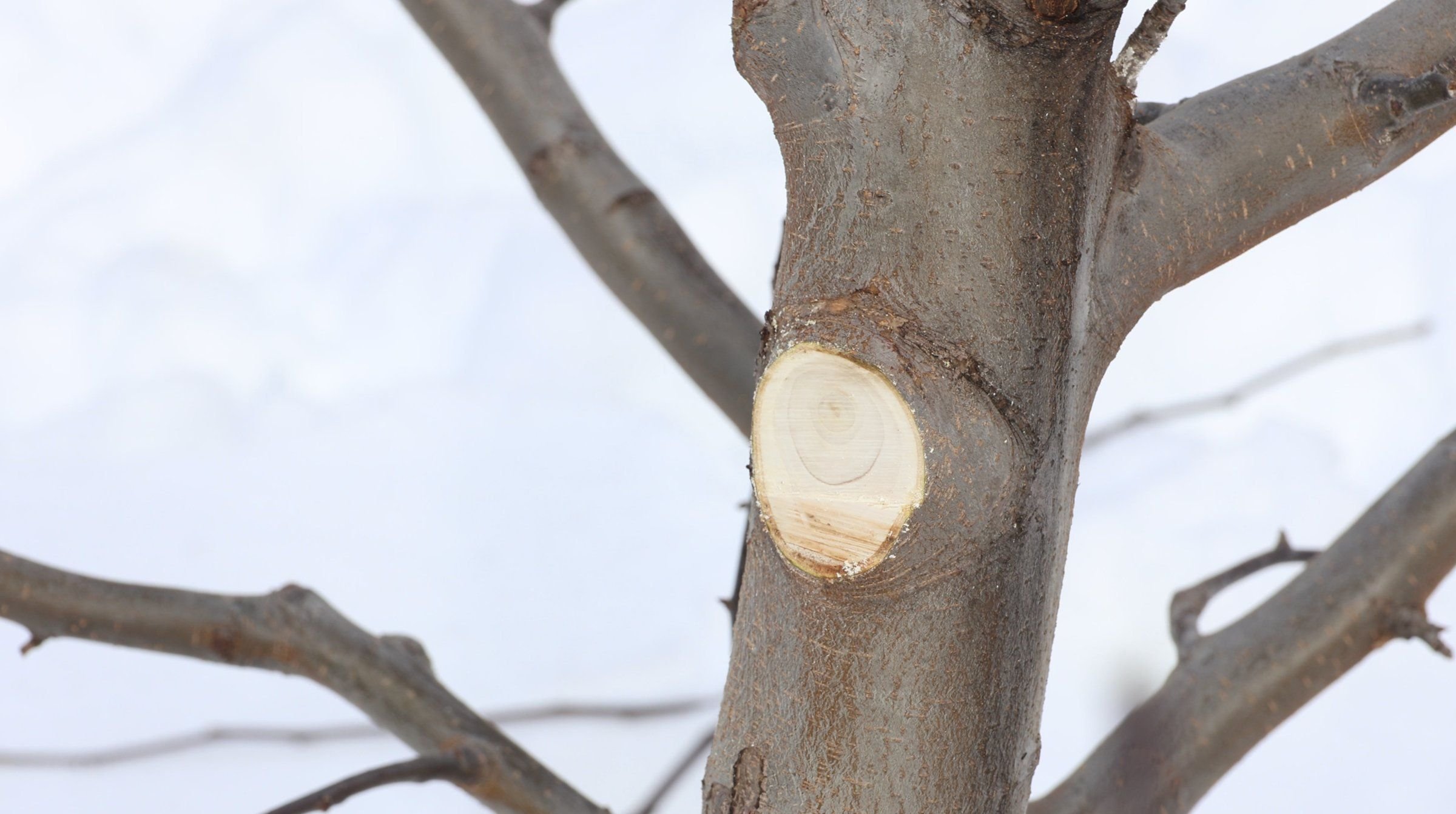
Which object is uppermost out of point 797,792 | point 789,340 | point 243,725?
point 243,725

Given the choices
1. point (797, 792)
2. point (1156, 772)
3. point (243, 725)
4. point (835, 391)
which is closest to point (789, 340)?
point (835, 391)

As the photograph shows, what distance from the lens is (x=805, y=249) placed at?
381 mm

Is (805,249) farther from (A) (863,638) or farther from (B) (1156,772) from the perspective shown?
(B) (1156,772)

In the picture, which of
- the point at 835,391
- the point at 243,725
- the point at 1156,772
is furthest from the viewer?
the point at 243,725

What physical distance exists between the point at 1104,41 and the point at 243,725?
0.98m

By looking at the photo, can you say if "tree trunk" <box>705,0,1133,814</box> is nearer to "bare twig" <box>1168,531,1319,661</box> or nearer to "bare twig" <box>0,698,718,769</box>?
"bare twig" <box>1168,531,1319,661</box>

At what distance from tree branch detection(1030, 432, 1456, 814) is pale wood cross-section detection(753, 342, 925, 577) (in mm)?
369

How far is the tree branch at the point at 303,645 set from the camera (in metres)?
0.63

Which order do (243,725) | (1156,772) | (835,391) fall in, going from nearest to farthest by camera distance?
(835,391) < (1156,772) < (243,725)

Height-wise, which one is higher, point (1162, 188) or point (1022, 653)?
point (1162, 188)

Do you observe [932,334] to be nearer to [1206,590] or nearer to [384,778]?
[384,778]

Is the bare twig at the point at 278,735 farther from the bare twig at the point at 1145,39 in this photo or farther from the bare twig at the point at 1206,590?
the bare twig at the point at 1145,39

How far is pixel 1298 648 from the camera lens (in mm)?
679

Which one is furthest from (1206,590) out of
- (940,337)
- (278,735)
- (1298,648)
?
(278,735)
